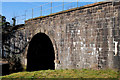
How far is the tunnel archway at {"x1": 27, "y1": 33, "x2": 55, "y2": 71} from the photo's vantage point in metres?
14.3

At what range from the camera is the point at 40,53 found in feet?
50.9

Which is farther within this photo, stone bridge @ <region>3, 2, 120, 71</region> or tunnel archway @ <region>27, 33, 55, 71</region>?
tunnel archway @ <region>27, 33, 55, 71</region>

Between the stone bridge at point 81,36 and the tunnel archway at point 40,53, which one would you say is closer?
the stone bridge at point 81,36

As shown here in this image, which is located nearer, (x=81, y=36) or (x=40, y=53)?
(x=81, y=36)

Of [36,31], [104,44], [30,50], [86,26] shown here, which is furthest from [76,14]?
[30,50]

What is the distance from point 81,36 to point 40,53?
298 inches

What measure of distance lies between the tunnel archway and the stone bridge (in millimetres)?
112

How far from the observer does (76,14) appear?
9.83m

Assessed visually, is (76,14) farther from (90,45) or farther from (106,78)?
(106,78)

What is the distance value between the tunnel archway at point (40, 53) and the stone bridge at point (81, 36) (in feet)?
0.37

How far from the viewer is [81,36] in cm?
934

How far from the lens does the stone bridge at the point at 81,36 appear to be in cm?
A: 789

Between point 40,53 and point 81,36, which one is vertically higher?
point 81,36

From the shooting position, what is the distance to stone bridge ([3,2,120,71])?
7.89 meters
